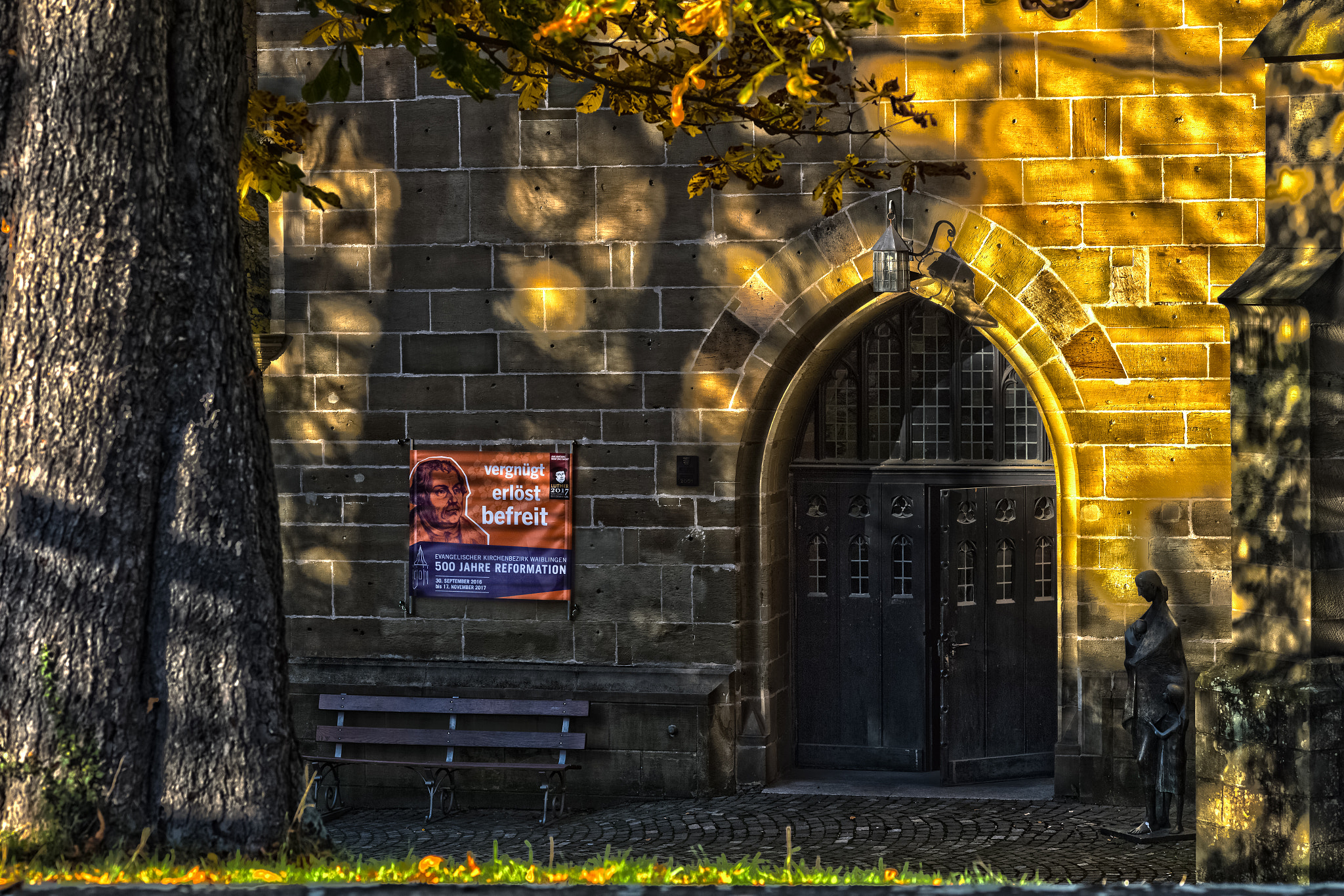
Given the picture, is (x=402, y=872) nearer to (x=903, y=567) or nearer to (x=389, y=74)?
(x=903, y=567)

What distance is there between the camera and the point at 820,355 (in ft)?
33.8

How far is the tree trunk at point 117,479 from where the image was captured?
4859 millimetres

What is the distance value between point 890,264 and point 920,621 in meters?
3.03

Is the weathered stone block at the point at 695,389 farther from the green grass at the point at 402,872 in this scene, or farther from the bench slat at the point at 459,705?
the green grass at the point at 402,872

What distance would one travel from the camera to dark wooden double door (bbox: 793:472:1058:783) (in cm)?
1052

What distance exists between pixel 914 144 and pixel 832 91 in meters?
0.72

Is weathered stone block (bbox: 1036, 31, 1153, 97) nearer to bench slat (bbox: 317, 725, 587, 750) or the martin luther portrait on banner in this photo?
the martin luther portrait on banner

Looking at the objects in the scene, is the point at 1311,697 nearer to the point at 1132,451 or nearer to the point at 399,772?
the point at 1132,451

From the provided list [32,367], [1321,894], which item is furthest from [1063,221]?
[1321,894]

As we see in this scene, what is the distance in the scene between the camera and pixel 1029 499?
10695mm

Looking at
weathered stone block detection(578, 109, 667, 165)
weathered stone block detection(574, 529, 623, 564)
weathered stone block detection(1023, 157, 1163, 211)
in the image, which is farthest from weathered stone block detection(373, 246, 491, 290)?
weathered stone block detection(1023, 157, 1163, 211)

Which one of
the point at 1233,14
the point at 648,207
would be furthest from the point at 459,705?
the point at 1233,14

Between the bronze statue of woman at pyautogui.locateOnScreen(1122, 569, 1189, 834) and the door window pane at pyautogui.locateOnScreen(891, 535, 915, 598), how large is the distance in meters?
2.54

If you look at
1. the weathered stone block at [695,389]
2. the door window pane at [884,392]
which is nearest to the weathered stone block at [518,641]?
the weathered stone block at [695,389]
